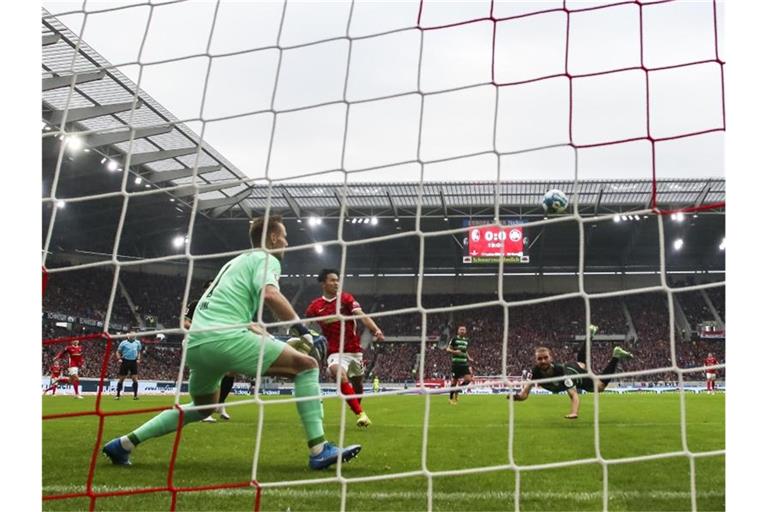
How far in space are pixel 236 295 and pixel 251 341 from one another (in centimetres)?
31

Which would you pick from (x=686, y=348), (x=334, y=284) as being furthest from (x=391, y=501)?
(x=686, y=348)

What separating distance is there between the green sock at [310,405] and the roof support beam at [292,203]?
854 inches

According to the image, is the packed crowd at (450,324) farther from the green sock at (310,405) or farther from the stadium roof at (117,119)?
the green sock at (310,405)

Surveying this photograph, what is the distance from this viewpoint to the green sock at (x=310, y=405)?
4.18 metres

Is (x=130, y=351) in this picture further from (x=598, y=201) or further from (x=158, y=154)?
(x=598, y=201)

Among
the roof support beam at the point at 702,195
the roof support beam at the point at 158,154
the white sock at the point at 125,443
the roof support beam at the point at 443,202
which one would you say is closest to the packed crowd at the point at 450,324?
the roof support beam at the point at 443,202

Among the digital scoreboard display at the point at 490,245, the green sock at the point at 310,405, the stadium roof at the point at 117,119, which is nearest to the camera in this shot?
the green sock at the point at 310,405

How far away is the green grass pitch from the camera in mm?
3533

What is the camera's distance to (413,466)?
4.84 meters

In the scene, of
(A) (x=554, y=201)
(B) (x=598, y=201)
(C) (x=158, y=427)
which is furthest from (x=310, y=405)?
(B) (x=598, y=201)

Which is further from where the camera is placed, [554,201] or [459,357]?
[459,357]

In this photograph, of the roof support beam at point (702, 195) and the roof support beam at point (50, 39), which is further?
the roof support beam at point (702, 195)
